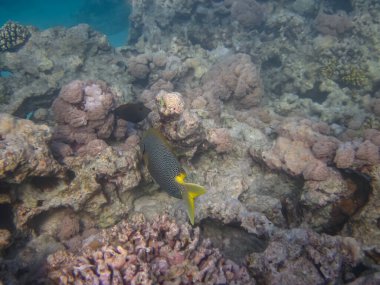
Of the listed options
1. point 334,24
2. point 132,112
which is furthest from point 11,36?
point 334,24

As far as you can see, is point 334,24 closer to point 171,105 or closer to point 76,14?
point 171,105

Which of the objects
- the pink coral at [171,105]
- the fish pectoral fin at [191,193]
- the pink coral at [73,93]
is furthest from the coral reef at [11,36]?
the fish pectoral fin at [191,193]

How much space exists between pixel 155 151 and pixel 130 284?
1198 millimetres

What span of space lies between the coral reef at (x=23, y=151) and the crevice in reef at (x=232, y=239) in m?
2.13

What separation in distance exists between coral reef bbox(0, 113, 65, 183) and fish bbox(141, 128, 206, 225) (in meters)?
1.53

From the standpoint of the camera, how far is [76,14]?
3306cm

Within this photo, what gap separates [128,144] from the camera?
15.4ft

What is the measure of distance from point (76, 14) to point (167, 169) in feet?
120

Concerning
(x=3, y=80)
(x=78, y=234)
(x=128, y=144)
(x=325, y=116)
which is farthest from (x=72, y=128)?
(x=325, y=116)

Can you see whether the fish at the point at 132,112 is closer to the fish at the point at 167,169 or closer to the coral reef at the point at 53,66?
the fish at the point at 167,169

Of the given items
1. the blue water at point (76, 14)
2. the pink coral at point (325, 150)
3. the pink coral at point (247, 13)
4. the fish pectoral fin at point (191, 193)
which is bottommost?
the pink coral at point (325, 150)

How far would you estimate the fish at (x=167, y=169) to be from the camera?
2.41 meters

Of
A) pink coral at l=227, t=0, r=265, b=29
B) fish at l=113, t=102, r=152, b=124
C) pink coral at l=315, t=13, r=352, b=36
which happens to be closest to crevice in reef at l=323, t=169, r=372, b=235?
fish at l=113, t=102, r=152, b=124

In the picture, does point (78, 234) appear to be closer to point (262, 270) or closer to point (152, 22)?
point (262, 270)
